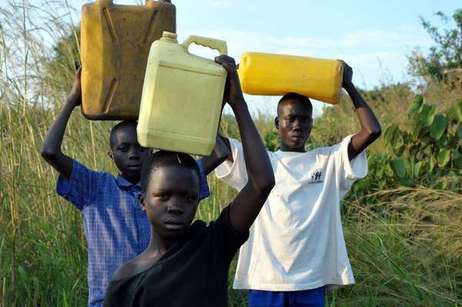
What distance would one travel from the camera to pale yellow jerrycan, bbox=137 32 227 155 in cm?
209

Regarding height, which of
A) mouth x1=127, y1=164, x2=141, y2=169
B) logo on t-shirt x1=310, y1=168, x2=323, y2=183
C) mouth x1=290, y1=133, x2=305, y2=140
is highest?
mouth x1=290, y1=133, x2=305, y2=140

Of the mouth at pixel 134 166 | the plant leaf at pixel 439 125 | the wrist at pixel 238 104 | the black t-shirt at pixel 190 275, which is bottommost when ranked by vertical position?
the black t-shirt at pixel 190 275

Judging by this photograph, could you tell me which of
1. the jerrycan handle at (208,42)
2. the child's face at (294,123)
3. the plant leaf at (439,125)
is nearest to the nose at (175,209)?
the jerrycan handle at (208,42)

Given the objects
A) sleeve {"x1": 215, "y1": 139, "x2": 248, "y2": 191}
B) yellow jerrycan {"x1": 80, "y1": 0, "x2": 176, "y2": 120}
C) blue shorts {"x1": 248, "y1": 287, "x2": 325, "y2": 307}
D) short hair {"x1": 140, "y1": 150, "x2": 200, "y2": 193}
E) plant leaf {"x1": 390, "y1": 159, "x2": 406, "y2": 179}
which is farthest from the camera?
plant leaf {"x1": 390, "y1": 159, "x2": 406, "y2": 179}

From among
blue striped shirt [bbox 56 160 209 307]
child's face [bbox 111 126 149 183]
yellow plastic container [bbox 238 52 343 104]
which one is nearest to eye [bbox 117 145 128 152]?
child's face [bbox 111 126 149 183]

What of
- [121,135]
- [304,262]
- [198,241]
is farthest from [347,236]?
[198,241]

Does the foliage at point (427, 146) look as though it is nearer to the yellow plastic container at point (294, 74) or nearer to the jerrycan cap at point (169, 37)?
the yellow plastic container at point (294, 74)

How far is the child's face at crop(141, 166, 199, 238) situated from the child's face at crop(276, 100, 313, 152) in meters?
1.47

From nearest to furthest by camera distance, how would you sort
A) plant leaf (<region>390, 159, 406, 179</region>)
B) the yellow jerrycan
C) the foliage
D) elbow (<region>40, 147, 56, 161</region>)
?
1. the yellow jerrycan
2. elbow (<region>40, 147, 56, 161</region>)
3. the foliage
4. plant leaf (<region>390, 159, 406, 179</region>)

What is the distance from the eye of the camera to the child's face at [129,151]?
9.66ft

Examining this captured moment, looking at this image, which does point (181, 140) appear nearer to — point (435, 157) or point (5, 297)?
point (5, 297)

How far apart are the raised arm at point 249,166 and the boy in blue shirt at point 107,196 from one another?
767 millimetres

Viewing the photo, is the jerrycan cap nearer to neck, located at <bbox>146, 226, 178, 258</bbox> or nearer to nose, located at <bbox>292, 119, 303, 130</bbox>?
neck, located at <bbox>146, 226, 178, 258</bbox>

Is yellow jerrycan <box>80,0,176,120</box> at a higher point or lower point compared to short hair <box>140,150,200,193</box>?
higher
